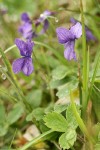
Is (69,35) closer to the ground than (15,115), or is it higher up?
higher up

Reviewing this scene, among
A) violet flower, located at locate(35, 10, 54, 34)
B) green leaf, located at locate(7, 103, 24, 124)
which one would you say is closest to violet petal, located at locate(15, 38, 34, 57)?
green leaf, located at locate(7, 103, 24, 124)

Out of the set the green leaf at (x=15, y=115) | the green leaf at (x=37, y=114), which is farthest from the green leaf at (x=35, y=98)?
the green leaf at (x=37, y=114)

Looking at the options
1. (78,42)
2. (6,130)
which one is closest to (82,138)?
(6,130)

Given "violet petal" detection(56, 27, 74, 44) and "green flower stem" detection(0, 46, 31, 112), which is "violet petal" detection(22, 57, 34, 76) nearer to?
"green flower stem" detection(0, 46, 31, 112)

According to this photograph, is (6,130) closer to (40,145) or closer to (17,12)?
(40,145)

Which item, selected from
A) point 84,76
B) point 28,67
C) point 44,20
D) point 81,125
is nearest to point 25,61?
point 28,67

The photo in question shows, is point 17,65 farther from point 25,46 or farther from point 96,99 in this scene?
point 96,99

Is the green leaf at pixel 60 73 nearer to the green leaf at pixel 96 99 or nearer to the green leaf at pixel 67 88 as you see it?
the green leaf at pixel 67 88
